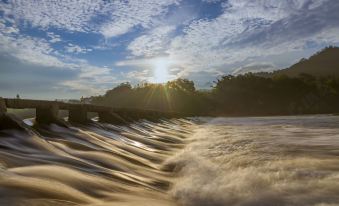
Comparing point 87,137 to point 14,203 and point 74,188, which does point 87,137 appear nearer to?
point 74,188

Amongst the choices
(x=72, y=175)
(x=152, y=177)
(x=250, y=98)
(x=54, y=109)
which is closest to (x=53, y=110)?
(x=54, y=109)

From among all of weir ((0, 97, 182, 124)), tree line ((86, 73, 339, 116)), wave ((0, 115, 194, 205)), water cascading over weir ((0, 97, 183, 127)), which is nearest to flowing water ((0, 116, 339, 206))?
wave ((0, 115, 194, 205))

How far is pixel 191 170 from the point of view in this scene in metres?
5.77

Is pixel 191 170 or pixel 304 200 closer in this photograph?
pixel 304 200

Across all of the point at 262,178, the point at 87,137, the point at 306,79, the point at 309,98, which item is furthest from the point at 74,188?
the point at 306,79

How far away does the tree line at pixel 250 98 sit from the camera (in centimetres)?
5778

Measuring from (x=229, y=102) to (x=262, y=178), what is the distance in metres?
62.0

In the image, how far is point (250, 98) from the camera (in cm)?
6462

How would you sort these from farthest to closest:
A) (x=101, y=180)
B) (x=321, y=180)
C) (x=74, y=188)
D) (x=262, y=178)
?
(x=262, y=178), (x=321, y=180), (x=101, y=180), (x=74, y=188)

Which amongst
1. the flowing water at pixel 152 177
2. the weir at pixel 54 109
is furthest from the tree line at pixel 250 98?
the flowing water at pixel 152 177

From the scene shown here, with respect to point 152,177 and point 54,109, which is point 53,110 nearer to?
point 54,109

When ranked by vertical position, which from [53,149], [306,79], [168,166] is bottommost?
[168,166]

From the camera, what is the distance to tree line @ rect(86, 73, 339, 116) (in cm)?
5778

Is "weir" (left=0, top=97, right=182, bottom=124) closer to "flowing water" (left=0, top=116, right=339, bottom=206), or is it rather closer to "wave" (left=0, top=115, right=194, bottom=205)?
"wave" (left=0, top=115, right=194, bottom=205)
